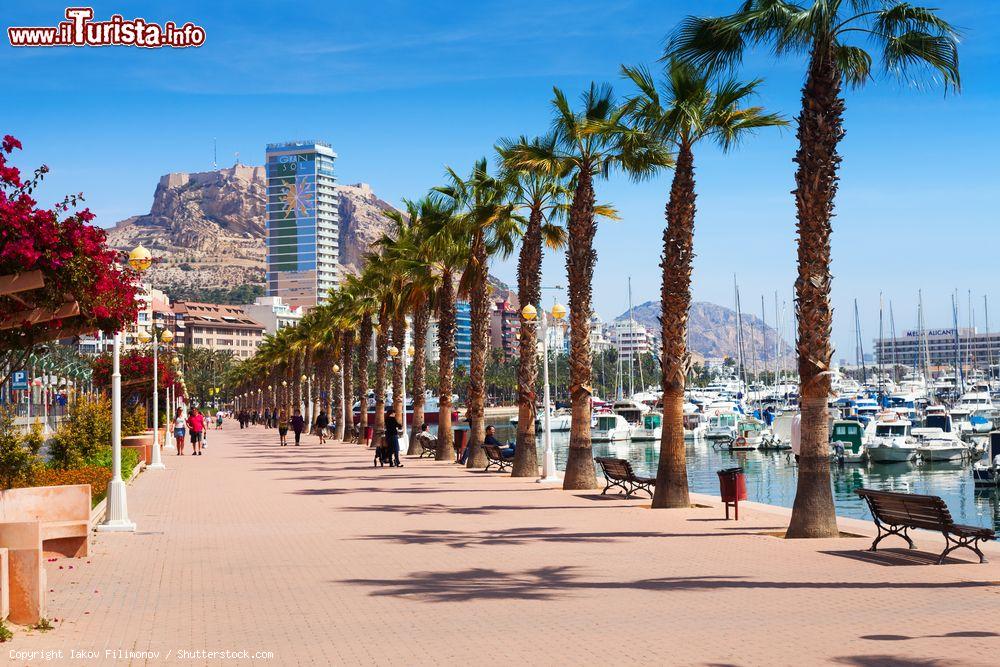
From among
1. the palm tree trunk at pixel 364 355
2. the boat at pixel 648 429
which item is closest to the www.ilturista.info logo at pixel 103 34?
the palm tree trunk at pixel 364 355

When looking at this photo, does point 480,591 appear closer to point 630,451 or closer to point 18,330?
point 18,330

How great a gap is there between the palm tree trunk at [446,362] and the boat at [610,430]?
49.8 m

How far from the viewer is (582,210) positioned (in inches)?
945

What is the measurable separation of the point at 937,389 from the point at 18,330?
14077 cm

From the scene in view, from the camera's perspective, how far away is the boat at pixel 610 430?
87.4m

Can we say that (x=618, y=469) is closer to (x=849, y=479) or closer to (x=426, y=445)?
(x=426, y=445)

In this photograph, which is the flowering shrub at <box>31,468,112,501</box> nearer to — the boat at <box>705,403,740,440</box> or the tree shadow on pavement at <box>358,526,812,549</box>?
the tree shadow on pavement at <box>358,526,812,549</box>

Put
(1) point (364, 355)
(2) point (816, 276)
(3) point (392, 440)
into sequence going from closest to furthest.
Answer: (2) point (816, 276), (3) point (392, 440), (1) point (364, 355)

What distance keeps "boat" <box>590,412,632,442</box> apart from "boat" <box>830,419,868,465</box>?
27796 millimetres

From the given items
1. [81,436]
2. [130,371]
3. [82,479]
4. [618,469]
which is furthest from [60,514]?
[130,371]

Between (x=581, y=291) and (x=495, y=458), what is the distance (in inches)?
358

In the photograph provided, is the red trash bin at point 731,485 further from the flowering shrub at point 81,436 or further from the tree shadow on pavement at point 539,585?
the flowering shrub at point 81,436

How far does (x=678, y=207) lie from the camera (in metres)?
19.8

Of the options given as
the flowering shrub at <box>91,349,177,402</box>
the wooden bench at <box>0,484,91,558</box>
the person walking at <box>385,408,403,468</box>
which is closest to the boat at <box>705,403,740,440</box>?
the flowering shrub at <box>91,349,177,402</box>
